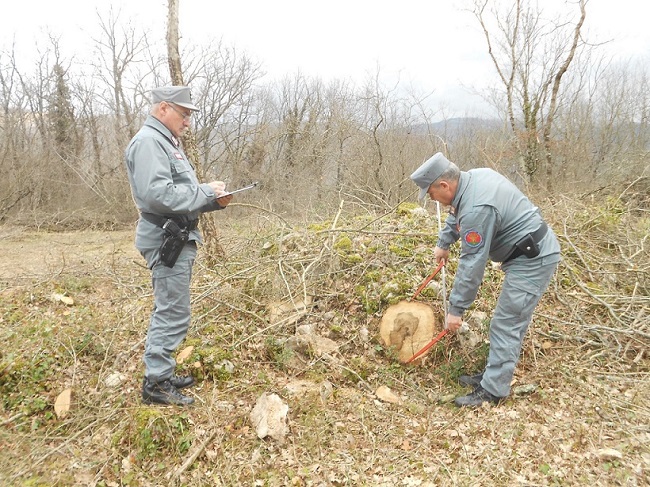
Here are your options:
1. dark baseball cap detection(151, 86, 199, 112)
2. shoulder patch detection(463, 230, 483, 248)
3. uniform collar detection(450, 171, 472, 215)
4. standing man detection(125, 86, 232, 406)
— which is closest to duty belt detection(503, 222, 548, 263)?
shoulder patch detection(463, 230, 483, 248)

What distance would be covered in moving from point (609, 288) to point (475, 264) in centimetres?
250

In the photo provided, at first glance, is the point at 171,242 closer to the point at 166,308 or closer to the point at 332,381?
the point at 166,308

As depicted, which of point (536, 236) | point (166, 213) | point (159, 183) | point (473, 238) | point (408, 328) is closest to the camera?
point (159, 183)

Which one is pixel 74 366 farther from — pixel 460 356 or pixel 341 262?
pixel 460 356

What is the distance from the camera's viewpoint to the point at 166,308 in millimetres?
2807

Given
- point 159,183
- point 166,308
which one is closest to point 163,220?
point 159,183

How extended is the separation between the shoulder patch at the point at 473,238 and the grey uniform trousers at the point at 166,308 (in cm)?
187

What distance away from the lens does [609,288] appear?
4.29m

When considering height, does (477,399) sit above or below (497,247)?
below

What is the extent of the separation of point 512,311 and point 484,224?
716 millimetres

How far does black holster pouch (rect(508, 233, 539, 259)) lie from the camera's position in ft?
9.25

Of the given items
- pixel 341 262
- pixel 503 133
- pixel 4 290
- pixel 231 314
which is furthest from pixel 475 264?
pixel 503 133

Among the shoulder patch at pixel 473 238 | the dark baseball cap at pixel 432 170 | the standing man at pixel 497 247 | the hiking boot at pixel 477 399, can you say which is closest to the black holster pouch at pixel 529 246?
the standing man at pixel 497 247

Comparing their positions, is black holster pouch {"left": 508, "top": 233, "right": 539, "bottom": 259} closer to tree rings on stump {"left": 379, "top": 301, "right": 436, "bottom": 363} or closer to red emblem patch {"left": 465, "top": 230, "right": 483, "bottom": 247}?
red emblem patch {"left": 465, "top": 230, "right": 483, "bottom": 247}
